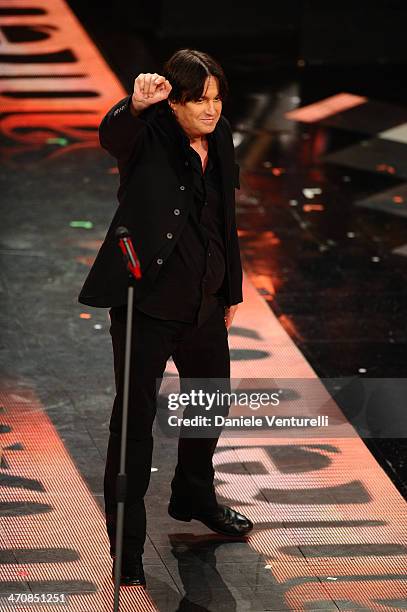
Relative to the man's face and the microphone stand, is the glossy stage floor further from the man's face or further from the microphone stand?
the man's face

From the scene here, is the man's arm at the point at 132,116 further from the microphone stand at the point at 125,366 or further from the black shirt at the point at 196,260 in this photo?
the microphone stand at the point at 125,366

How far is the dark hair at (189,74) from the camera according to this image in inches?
148

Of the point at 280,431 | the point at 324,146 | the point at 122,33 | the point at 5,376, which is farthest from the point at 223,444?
the point at 122,33

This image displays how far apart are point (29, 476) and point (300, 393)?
130 centimetres

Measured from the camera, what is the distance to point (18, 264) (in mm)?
6574

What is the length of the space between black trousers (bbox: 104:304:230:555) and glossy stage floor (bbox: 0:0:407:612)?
238mm

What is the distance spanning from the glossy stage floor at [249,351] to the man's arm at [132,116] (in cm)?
133

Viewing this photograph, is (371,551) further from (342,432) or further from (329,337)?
(329,337)

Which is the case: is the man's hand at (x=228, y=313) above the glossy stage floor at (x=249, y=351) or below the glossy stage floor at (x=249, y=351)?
above

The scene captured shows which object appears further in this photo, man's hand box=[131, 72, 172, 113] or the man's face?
the man's face

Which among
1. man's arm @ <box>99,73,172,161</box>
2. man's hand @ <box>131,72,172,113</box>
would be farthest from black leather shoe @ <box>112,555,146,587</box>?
man's hand @ <box>131,72,172,113</box>

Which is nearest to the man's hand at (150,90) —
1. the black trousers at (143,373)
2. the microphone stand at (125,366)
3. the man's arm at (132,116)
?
the man's arm at (132,116)

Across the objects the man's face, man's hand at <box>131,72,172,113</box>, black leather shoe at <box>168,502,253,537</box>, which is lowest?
black leather shoe at <box>168,502,253,537</box>

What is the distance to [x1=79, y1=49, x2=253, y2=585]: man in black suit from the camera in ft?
12.5
